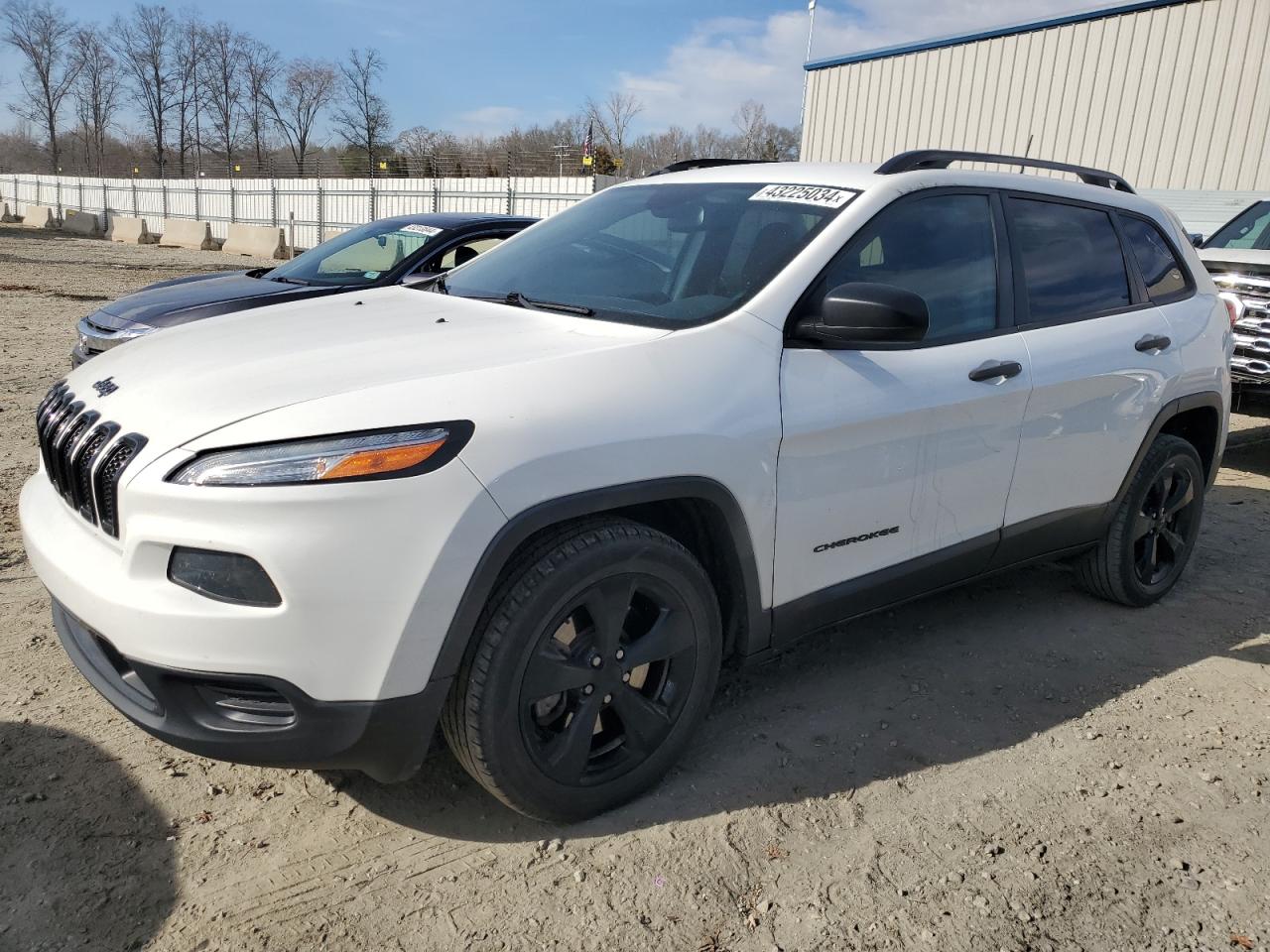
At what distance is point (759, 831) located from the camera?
2.68 metres

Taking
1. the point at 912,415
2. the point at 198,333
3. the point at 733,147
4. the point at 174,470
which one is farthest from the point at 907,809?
the point at 733,147

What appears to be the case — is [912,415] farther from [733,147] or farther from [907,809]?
[733,147]

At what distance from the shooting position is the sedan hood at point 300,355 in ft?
7.55

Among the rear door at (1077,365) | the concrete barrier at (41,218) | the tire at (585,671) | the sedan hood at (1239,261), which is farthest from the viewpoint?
the concrete barrier at (41,218)

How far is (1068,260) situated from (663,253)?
167 cm

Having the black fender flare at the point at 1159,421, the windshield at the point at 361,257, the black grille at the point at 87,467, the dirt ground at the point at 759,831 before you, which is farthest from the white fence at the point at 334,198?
the black grille at the point at 87,467

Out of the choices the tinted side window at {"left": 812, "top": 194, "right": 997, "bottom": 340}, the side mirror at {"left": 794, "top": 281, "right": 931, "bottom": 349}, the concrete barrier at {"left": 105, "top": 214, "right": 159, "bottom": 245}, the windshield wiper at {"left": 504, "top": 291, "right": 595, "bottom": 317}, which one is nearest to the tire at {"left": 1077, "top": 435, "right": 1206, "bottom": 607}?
the tinted side window at {"left": 812, "top": 194, "right": 997, "bottom": 340}

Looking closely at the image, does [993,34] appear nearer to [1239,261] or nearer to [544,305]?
[1239,261]

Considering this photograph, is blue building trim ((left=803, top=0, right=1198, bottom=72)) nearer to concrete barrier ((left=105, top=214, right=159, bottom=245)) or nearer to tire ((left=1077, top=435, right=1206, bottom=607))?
tire ((left=1077, top=435, right=1206, bottom=607))

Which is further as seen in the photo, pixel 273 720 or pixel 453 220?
pixel 453 220

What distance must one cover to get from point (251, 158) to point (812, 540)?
2961 inches

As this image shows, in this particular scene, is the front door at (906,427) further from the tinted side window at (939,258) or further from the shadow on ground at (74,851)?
the shadow on ground at (74,851)

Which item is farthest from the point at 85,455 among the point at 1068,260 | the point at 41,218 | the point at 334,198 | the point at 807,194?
the point at 41,218

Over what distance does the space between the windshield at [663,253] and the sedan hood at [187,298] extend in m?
→ 2.79
